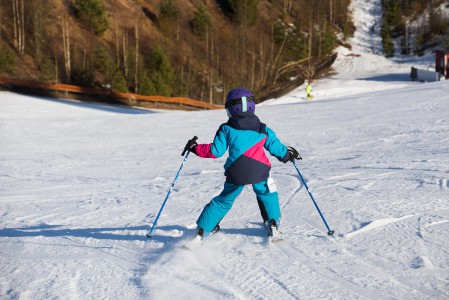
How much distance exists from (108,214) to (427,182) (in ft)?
12.4

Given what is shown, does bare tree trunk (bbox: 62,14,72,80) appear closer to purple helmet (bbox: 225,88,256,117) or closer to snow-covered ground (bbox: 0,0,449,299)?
snow-covered ground (bbox: 0,0,449,299)

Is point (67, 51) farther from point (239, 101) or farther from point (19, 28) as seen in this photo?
point (239, 101)

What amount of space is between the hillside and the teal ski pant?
27.0 metres

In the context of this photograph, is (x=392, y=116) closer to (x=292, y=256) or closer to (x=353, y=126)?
(x=353, y=126)

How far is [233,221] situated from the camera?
490 centimetres

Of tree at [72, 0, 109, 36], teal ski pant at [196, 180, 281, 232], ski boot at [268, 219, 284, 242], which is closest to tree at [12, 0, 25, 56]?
tree at [72, 0, 109, 36]

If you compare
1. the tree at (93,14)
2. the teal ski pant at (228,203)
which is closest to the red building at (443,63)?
the tree at (93,14)

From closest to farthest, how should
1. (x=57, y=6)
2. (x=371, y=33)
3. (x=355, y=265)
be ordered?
(x=355, y=265)
(x=57, y=6)
(x=371, y=33)

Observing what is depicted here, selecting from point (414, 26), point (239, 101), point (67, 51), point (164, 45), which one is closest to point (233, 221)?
point (239, 101)

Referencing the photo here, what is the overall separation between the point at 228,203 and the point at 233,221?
820mm

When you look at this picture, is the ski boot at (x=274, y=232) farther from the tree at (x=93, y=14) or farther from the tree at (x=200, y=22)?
the tree at (x=200, y=22)

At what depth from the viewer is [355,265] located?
11.5ft

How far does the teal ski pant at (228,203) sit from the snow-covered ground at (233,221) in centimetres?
21

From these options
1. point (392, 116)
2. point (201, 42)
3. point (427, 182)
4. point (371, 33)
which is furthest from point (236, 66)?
point (427, 182)
